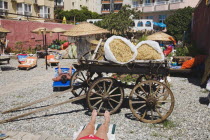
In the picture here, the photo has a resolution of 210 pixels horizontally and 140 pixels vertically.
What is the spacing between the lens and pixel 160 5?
40250mm

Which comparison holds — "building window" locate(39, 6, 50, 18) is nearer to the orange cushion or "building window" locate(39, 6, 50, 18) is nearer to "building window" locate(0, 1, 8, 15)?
"building window" locate(0, 1, 8, 15)

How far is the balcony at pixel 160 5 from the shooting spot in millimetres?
36700

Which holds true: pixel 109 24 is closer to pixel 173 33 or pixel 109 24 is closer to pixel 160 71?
pixel 173 33

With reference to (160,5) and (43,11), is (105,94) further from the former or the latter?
(160,5)

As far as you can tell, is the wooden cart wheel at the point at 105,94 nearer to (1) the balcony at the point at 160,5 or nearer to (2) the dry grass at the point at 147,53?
(2) the dry grass at the point at 147,53

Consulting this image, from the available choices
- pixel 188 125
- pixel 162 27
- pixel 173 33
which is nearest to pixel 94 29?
pixel 188 125

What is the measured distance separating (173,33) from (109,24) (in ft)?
30.6

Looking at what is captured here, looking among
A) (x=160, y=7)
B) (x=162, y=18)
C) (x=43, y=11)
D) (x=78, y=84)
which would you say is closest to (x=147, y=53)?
(x=78, y=84)

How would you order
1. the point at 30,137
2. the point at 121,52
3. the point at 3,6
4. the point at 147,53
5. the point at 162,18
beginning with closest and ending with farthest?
the point at 30,137
the point at 121,52
the point at 147,53
the point at 3,6
the point at 162,18

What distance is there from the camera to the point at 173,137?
443 cm

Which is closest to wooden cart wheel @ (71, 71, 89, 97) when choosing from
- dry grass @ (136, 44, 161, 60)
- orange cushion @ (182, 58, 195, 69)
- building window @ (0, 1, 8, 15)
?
dry grass @ (136, 44, 161, 60)

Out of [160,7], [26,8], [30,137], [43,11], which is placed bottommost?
[30,137]

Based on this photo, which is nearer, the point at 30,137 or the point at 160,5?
the point at 30,137

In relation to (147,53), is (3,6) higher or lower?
higher
